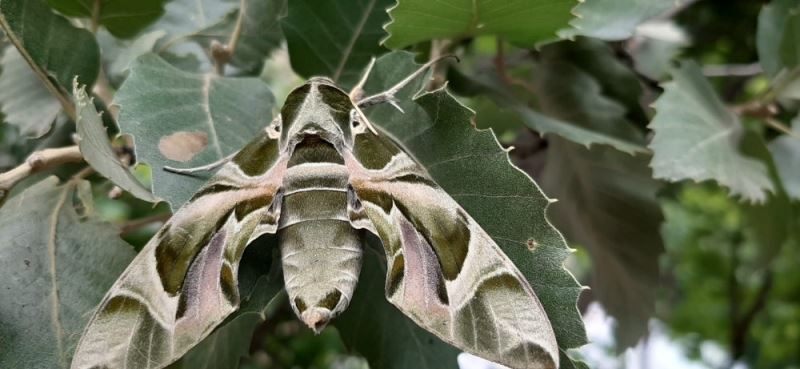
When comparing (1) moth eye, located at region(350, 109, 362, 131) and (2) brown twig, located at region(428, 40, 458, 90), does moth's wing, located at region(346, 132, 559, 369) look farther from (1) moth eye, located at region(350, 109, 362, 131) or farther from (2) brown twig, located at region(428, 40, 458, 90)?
(2) brown twig, located at region(428, 40, 458, 90)

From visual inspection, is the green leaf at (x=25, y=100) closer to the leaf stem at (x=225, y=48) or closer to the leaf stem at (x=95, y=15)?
the leaf stem at (x=95, y=15)

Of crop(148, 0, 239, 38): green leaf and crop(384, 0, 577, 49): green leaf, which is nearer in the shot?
crop(384, 0, 577, 49): green leaf

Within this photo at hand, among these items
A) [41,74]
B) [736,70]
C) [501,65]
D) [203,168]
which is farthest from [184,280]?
[736,70]

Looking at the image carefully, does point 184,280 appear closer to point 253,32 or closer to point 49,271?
point 49,271

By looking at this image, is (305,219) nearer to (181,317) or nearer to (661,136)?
(181,317)

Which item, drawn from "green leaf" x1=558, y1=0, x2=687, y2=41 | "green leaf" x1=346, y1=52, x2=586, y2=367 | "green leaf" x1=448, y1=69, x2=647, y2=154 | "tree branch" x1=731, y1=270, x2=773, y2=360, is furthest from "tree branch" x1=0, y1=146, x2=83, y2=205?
"tree branch" x1=731, y1=270, x2=773, y2=360

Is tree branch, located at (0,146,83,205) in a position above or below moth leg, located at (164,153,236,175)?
below
